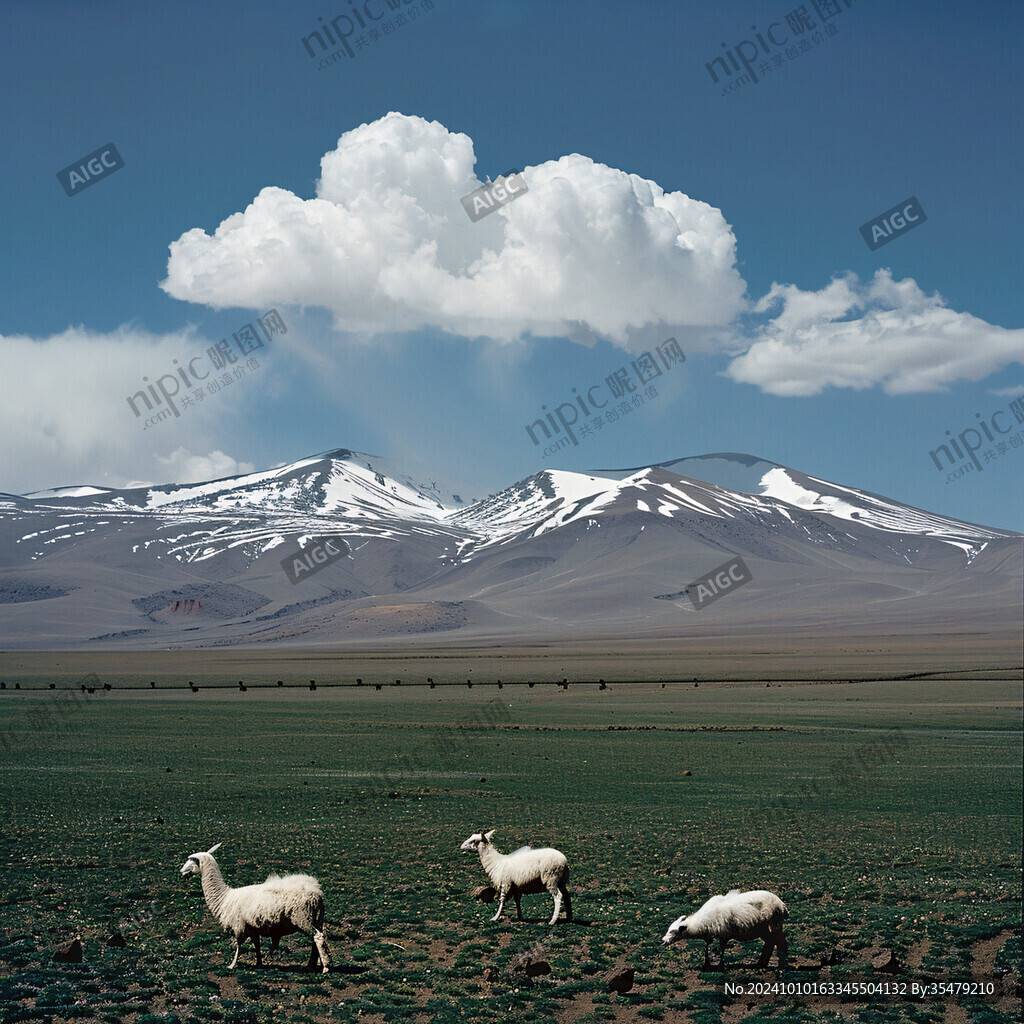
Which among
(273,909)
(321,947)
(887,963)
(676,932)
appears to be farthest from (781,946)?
(273,909)

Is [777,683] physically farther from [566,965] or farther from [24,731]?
[566,965]

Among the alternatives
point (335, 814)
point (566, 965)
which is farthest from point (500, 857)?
point (335, 814)

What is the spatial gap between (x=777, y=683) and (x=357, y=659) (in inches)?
2356

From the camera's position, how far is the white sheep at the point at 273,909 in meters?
11.0

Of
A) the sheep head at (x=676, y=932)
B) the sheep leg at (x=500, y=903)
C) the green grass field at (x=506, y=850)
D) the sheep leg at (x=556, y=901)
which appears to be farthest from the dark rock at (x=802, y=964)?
the sheep leg at (x=500, y=903)

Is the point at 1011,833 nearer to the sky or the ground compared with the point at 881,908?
nearer to the ground

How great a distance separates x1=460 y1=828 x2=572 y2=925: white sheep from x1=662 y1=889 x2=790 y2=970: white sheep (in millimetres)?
2138

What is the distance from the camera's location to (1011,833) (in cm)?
2109

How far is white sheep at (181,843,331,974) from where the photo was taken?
10953 mm

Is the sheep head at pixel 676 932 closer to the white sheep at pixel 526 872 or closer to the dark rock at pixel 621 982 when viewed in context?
the dark rock at pixel 621 982

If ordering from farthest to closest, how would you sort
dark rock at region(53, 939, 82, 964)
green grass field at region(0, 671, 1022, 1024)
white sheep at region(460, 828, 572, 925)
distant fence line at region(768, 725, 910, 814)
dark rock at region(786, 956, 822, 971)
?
distant fence line at region(768, 725, 910, 814), white sheep at region(460, 828, 572, 925), dark rock at region(786, 956, 822, 971), dark rock at region(53, 939, 82, 964), green grass field at region(0, 671, 1022, 1024)

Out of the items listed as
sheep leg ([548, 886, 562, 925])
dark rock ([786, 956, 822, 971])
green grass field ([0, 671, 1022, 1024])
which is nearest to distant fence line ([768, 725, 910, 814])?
green grass field ([0, 671, 1022, 1024])

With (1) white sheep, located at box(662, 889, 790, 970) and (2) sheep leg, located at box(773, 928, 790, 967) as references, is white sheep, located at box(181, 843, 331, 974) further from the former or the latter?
(2) sheep leg, located at box(773, 928, 790, 967)

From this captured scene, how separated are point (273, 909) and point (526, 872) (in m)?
3.65
